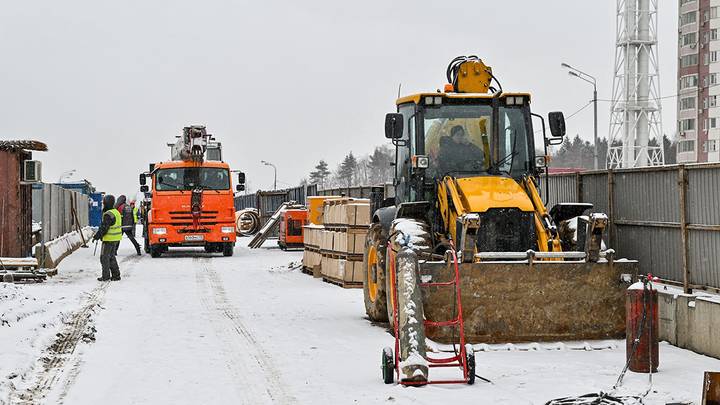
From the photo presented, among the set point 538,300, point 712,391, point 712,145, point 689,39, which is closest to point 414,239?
point 538,300

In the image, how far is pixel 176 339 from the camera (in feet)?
39.5

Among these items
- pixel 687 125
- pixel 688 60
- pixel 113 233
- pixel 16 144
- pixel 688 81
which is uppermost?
pixel 688 60

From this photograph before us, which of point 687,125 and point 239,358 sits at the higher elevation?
point 687,125

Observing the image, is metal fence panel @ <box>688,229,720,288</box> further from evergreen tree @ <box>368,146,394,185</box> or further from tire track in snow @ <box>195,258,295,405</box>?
evergreen tree @ <box>368,146,394,185</box>

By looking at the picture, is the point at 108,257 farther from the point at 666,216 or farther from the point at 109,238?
the point at 666,216

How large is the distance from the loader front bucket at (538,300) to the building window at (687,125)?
75180mm

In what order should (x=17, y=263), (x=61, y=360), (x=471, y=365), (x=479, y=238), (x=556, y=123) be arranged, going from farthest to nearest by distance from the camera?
(x=17, y=263)
(x=556, y=123)
(x=479, y=238)
(x=61, y=360)
(x=471, y=365)

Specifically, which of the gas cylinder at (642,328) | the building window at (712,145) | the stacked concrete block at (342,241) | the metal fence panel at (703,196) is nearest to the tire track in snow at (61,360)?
the stacked concrete block at (342,241)

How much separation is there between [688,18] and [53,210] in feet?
224

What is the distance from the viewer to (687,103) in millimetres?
84062

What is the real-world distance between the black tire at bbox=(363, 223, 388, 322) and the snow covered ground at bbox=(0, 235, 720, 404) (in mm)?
270

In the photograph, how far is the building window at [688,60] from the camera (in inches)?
3236

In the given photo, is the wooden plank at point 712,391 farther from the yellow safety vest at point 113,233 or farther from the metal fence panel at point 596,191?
the yellow safety vest at point 113,233

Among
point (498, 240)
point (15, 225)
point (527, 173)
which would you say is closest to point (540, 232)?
point (498, 240)
